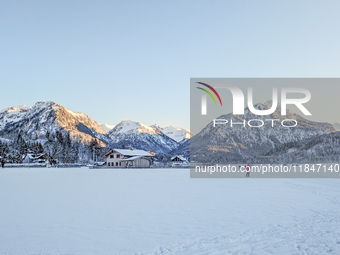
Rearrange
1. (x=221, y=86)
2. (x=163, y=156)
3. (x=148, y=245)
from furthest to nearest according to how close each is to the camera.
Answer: (x=163, y=156) < (x=221, y=86) < (x=148, y=245)

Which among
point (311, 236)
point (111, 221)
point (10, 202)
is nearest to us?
point (311, 236)

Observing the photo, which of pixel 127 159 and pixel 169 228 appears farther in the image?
pixel 127 159

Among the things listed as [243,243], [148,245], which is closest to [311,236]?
[243,243]

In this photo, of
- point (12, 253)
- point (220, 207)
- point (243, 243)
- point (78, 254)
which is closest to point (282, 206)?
point (220, 207)

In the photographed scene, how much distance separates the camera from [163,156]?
114 metres

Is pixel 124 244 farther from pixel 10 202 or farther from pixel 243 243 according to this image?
pixel 10 202

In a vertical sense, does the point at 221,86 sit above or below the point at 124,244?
above

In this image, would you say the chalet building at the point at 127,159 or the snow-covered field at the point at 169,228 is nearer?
the snow-covered field at the point at 169,228

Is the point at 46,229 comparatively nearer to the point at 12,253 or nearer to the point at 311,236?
the point at 12,253

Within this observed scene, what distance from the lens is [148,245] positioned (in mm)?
7414

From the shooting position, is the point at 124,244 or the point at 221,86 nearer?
the point at 124,244

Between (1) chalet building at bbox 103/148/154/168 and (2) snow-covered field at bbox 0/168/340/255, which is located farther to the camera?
(1) chalet building at bbox 103/148/154/168

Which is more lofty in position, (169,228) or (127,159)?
(169,228)

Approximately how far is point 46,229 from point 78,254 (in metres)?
2.94
